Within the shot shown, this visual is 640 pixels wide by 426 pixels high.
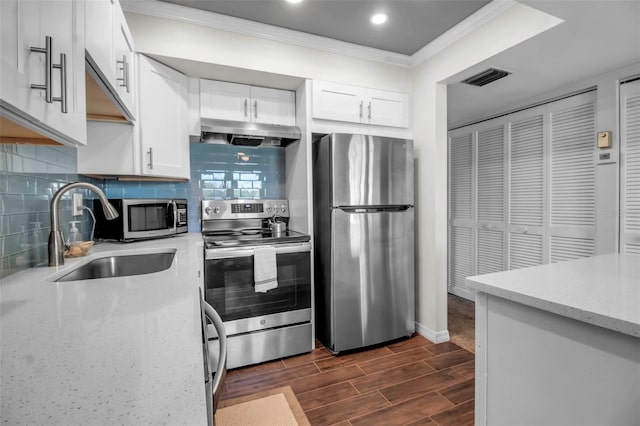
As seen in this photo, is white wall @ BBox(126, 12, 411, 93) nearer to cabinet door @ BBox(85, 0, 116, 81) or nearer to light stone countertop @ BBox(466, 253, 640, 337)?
cabinet door @ BBox(85, 0, 116, 81)

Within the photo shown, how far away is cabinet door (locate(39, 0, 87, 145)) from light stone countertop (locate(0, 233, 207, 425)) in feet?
1.52

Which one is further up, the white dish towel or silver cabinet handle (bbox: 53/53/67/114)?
silver cabinet handle (bbox: 53/53/67/114)

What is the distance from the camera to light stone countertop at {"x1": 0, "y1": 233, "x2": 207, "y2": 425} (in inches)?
15.9

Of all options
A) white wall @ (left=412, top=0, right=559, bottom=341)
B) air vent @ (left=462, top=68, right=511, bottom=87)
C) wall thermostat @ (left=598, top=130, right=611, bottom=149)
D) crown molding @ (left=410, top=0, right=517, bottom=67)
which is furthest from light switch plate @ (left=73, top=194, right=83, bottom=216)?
wall thermostat @ (left=598, top=130, right=611, bottom=149)

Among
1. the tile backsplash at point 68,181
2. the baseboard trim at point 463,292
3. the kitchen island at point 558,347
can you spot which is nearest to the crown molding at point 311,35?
the tile backsplash at point 68,181

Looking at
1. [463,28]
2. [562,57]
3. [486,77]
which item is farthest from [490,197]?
[463,28]

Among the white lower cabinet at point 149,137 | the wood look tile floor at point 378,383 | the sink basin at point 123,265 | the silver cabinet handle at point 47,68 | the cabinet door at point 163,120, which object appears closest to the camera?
the silver cabinet handle at point 47,68

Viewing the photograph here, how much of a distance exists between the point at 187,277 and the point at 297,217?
1640 millimetres

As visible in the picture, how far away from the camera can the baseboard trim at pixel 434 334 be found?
8.71 feet

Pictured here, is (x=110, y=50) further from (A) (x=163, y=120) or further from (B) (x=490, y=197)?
(B) (x=490, y=197)

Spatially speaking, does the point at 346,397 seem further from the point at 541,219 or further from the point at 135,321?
the point at 541,219

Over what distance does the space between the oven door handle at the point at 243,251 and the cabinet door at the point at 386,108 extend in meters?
1.24

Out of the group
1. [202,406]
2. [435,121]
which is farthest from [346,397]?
[435,121]

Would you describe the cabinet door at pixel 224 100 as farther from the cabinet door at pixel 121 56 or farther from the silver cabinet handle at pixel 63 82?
the silver cabinet handle at pixel 63 82
